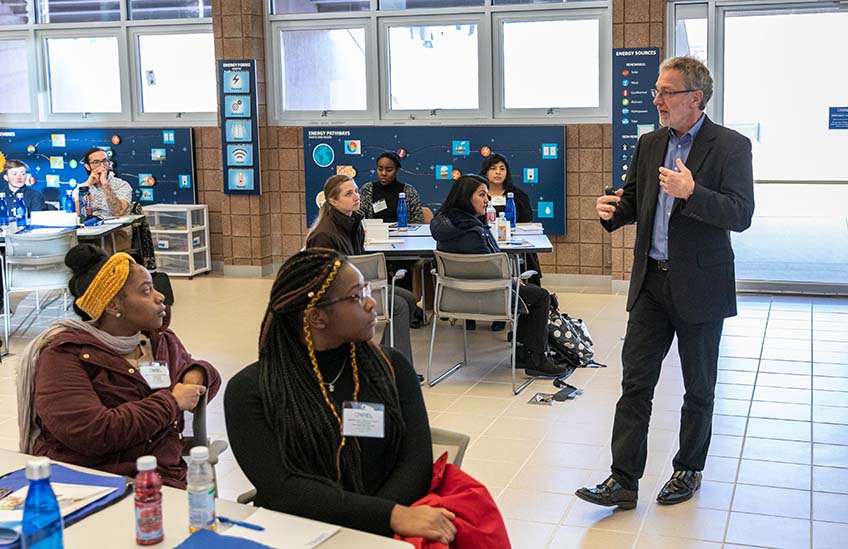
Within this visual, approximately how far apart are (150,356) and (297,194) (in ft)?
23.0

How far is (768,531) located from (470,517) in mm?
1917

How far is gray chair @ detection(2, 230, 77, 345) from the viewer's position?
22.8 ft

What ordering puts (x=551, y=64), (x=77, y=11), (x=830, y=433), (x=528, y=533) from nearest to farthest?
(x=528, y=533) → (x=830, y=433) → (x=551, y=64) → (x=77, y=11)

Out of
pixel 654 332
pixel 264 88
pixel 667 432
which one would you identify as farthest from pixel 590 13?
pixel 654 332

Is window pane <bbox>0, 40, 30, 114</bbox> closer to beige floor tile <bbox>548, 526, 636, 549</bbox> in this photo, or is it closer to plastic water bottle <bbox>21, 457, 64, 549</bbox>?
beige floor tile <bbox>548, 526, 636, 549</bbox>

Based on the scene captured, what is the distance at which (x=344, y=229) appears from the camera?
5.92 m

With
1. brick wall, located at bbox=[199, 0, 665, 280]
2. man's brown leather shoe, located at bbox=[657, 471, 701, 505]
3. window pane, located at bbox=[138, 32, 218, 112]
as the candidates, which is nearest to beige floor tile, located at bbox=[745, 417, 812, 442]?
man's brown leather shoe, located at bbox=[657, 471, 701, 505]

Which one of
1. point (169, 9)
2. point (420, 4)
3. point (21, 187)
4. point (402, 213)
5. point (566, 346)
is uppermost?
point (169, 9)

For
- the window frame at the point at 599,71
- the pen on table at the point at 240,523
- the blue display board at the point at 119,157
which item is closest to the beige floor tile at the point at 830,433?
the pen on table at the point at 240,523

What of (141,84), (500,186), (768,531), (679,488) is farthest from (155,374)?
(141,84)

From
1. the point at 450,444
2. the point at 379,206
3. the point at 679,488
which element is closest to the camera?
the point at 450,444

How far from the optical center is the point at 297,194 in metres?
10.0

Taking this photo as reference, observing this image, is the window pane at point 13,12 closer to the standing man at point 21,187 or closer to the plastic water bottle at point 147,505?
the standing man at point 21,187

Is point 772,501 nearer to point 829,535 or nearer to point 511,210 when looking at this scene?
point 829,535
